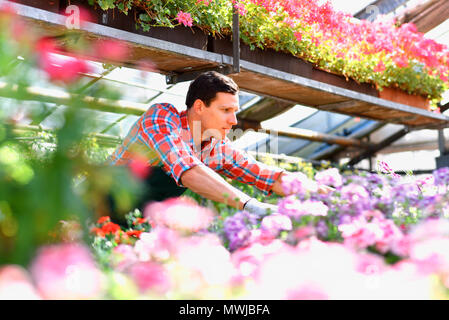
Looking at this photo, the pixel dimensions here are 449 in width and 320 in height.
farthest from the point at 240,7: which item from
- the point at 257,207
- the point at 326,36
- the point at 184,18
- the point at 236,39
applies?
the point at 257,207

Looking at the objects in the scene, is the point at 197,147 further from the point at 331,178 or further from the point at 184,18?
the point at 331,178

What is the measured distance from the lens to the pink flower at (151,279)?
0.56 metres

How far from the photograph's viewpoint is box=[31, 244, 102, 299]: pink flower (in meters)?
0.52

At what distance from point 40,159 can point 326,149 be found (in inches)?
260

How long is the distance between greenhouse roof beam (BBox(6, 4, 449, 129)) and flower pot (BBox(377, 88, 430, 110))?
0.06 meters

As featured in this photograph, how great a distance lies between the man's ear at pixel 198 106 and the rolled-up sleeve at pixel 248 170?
0.20 meters

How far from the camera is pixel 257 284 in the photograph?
1.85 ft

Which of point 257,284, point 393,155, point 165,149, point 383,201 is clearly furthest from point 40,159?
point 393,155

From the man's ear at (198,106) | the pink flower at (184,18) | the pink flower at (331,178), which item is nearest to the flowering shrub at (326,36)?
the pink flower at (184,18)

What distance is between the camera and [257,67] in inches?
105

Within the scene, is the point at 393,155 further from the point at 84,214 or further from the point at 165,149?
the point at 84,214

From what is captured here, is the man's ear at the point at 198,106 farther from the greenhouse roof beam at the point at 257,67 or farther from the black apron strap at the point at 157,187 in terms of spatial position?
the greenhouse roof beam at the point at 257,67

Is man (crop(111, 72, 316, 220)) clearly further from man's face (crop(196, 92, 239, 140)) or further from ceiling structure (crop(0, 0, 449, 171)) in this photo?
ceiling structure (crop(0, 0, 449, 171))

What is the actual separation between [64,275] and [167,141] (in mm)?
875
